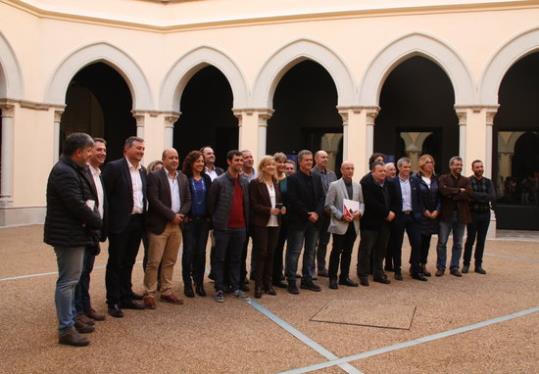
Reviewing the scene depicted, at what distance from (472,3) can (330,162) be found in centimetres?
683

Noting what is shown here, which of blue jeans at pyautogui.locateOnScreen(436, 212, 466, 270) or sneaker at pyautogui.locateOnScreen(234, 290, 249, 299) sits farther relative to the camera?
blue jeans at pyautogui.locateOnScreen(436, 212, 466, 270)

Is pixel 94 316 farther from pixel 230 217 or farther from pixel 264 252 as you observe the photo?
pixel 264 252

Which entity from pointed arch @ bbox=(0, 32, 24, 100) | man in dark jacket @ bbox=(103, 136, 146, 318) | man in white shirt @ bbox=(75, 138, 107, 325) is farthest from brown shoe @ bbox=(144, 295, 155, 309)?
pointed arch @ bbox=(0, 32, 24, 100)

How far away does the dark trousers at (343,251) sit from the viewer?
7.42 m

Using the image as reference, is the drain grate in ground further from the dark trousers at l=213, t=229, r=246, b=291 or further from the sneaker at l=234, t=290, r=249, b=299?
the dark trousers at l=213, t=229, r=246, b=291

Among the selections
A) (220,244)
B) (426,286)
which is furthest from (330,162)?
(220,244)

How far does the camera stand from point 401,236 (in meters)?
8.10

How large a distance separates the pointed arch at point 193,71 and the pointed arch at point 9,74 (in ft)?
12.0

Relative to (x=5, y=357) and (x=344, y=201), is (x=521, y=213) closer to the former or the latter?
(x=344, y=201)

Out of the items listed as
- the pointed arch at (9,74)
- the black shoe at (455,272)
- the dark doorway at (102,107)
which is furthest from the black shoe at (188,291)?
the dark doorway at (102,107)

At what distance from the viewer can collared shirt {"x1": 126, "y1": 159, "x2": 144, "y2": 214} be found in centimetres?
590

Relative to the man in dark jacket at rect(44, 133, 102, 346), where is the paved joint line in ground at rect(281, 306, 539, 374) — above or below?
below

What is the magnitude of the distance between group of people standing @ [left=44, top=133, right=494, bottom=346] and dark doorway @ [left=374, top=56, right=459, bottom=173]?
817 cm

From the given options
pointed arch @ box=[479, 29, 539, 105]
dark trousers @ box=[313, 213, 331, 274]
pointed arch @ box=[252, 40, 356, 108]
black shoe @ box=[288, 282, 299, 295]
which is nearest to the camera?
black shoe @ box=[288, 282, 299, 295]
